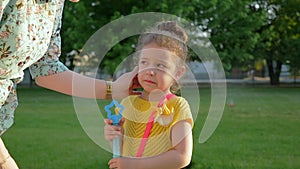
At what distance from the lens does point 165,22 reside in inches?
89.4

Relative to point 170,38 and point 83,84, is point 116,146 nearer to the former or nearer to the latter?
point 83,84

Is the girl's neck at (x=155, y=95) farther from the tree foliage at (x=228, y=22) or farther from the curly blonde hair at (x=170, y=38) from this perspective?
the tree foliage at (x=228, y=22)

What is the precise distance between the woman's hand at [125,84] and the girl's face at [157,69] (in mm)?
28

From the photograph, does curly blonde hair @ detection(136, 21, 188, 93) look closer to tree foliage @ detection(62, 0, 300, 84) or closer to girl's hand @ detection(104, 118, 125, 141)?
girl's hand @ detection(104, 118, 125, 141)

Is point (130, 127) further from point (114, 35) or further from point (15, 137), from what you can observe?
point (15, 137)

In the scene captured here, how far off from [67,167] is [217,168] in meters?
1.31

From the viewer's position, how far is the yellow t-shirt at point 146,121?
2.12 m

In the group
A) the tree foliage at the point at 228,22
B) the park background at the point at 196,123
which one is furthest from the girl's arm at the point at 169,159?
the tree foliage at the point at 228,22

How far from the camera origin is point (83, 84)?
2096mm

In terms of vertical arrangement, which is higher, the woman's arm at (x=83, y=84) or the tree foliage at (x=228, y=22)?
the woman's arm at (x=83, y=84)

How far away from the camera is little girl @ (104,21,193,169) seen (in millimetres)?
2066

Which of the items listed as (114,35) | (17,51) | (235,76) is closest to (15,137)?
(114,35)

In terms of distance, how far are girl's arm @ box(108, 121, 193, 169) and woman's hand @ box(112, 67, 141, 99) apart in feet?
0.88

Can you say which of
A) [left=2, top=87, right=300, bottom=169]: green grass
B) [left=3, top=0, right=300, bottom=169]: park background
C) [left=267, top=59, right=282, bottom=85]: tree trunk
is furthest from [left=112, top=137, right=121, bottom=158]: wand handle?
[left=267, top=59, right=282, bottom=85]: tree trunk
